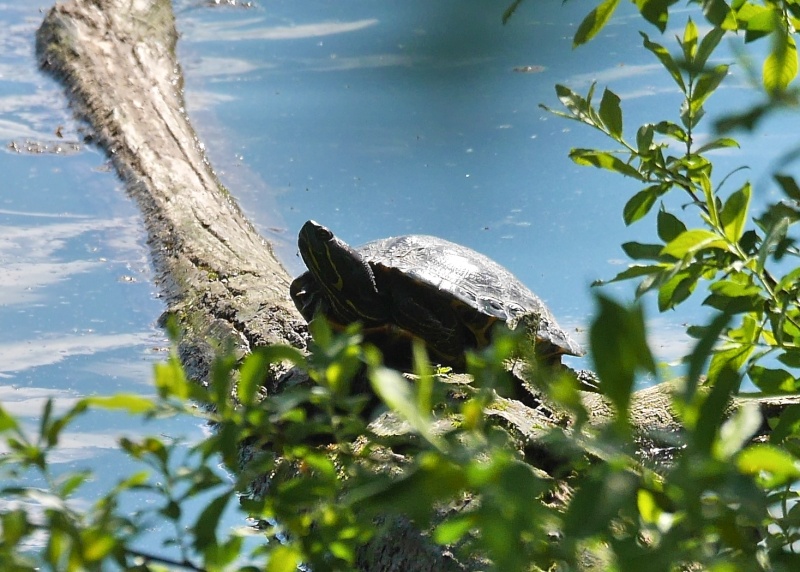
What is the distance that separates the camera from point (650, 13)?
0.54 metres

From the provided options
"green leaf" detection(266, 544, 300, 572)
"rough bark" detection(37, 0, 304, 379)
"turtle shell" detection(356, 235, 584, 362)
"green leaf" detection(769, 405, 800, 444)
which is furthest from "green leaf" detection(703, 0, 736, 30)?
"turtle shell" detection(356, 235, 584, 362)

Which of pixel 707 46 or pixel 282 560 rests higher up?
pixel 707 46

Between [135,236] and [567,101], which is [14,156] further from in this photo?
[567,101]

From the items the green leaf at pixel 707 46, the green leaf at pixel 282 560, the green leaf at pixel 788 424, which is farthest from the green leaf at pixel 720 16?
the green leaf at pixel 282 560

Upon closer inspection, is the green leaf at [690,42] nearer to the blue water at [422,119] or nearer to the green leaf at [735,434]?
the green leaf at [735,434]

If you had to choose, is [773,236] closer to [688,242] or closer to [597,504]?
[688,242]

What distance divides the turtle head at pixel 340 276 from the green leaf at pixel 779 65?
1396 mm

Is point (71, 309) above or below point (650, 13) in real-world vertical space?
below

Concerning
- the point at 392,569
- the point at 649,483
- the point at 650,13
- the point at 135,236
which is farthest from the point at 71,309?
the point at 649,483

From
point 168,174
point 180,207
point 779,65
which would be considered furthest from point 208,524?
point 168,174

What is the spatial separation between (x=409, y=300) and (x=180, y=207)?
1009 mm

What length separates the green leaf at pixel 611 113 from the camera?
712mm

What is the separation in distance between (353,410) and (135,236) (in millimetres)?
2591

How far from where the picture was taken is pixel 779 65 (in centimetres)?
37
